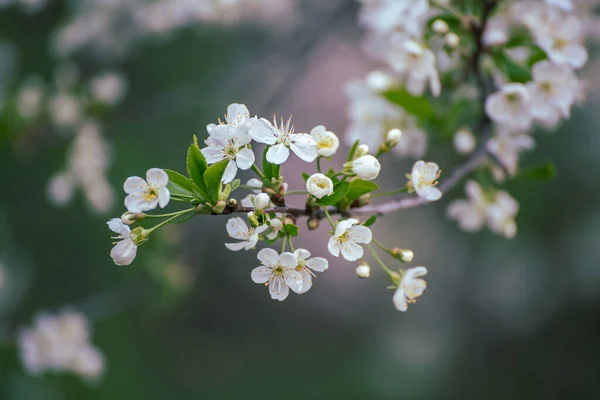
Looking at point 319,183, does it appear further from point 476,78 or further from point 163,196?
point 476,78

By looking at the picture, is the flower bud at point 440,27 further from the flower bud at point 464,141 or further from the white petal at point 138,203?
the white petal at point 138,203

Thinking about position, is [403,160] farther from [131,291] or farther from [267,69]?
[131,291]

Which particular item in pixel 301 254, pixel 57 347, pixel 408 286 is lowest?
pixel 57 347

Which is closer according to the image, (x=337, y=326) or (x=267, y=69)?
(x=267, y=69)

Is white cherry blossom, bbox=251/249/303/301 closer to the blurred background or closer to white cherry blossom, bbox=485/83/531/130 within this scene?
white cherry blossom, bbox=485/83/531/130

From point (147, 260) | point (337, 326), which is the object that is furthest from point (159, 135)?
point (337, 326)

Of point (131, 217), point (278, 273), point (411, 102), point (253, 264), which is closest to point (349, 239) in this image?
point (278, 273)
